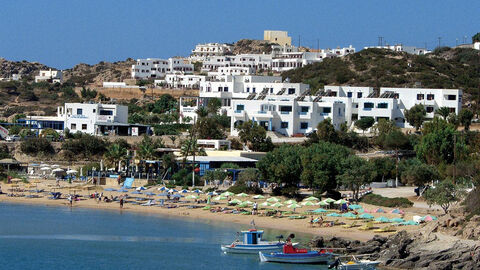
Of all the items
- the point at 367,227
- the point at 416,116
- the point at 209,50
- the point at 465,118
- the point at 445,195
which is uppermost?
the point at 209,50

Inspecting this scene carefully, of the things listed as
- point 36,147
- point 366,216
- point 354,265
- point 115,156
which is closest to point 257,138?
point 115,156

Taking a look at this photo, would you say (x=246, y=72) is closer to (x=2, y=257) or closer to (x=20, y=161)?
(x=20, y=161)

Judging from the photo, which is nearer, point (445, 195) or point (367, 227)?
point (367, 227)

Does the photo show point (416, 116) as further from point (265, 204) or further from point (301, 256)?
point (301, 256)

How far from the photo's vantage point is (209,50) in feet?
542

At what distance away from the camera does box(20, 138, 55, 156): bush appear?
81188mm

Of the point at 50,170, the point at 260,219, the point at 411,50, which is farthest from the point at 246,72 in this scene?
the point at 260,219

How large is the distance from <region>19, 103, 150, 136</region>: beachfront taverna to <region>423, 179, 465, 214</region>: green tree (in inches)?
1709

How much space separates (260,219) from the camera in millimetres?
54781

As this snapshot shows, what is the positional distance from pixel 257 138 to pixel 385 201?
23.5 metres

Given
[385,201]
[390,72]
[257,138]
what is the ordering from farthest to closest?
[390,72] → [257,138] → [385,201]

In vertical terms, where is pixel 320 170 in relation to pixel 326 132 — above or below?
below

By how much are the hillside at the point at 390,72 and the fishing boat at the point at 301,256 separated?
61382mm

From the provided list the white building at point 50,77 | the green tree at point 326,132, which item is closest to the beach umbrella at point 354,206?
the green tree at point 326,132
